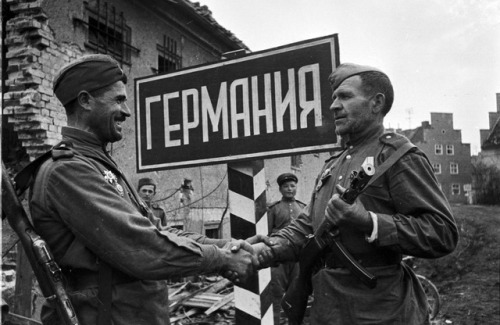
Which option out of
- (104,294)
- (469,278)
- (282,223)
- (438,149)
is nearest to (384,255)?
(104,294)

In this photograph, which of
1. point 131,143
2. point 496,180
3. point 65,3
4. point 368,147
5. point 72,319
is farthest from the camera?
point 496,180

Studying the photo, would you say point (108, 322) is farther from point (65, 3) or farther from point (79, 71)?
point (65, 3)

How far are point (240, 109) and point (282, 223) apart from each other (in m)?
4.40

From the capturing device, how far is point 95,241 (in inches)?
84.4

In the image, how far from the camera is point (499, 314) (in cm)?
927

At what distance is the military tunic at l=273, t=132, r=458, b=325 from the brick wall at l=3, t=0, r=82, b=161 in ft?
18.4

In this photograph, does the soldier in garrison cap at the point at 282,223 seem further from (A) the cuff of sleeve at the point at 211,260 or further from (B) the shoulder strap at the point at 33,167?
(B) the shoulder strap at the point at 33,167

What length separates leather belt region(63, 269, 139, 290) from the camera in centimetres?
221

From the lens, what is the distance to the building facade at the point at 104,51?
695 centimetres

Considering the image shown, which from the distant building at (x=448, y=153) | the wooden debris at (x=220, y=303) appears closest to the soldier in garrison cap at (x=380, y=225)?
the wooden debris at (x=220, y=303)

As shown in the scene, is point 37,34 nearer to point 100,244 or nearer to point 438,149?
point 100,244

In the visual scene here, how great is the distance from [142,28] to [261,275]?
7273mm

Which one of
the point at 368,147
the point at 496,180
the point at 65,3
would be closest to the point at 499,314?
the point at 368,147

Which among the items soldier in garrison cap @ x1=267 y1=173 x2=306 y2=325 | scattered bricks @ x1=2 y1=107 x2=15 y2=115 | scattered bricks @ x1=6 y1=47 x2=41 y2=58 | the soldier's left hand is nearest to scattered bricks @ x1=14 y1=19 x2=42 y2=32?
scattered bricks @ x1=6 y1=47 x2=41 y2=58
